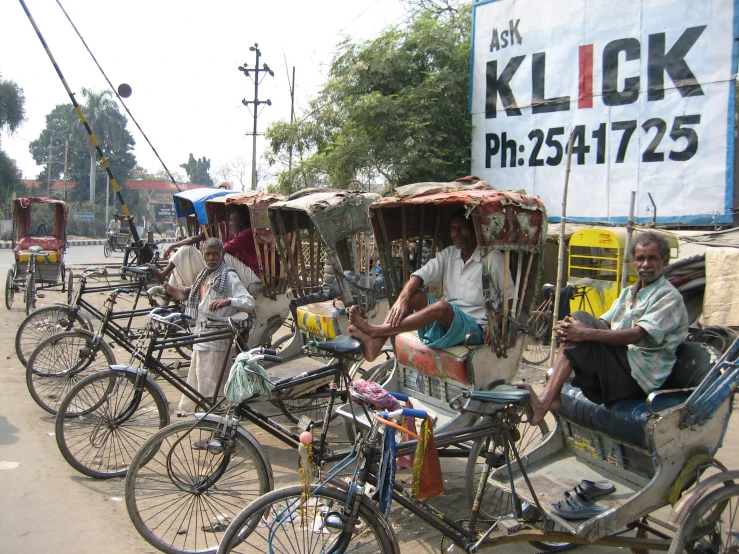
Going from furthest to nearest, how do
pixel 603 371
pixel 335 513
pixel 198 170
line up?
pixel 198 170 → pixel 603 371 → pixel 335 513

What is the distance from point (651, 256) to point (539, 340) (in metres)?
5.92

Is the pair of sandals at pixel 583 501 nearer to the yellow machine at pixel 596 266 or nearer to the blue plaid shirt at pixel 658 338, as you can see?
the blue plaid shirt at pixel 658 338

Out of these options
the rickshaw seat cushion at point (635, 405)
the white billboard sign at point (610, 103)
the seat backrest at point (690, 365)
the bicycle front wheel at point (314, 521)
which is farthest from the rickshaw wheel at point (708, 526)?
the white billboard sign at point (610, 103)

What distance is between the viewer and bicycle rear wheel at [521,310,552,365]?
8.30 meters

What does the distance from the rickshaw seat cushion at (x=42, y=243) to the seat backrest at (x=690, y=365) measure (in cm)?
962

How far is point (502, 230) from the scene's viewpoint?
3.96 metres

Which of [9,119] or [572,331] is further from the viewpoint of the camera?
[9,119]

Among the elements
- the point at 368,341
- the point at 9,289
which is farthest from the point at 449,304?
the point at 9,289

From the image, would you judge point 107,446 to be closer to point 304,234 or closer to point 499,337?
point 499,337

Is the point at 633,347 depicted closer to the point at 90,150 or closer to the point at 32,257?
the point at 32,257

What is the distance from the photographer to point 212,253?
193 inches

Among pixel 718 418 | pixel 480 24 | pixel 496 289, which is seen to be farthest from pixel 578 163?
pixel 718 418

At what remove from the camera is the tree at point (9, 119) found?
33656 millimetres

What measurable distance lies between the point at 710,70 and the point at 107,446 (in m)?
8.64
